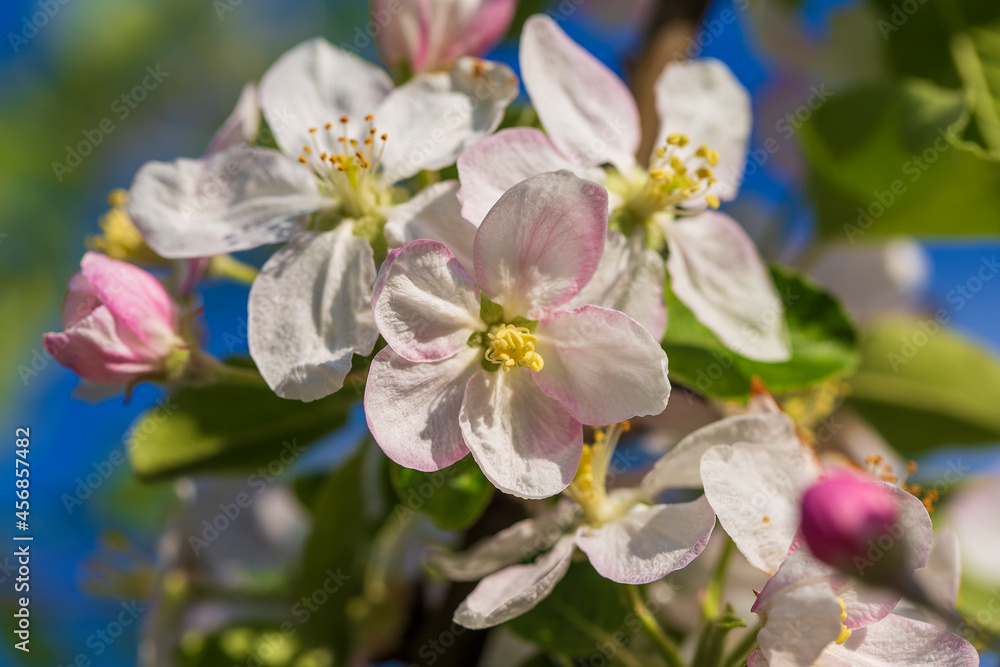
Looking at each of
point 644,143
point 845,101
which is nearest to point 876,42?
point 845,101

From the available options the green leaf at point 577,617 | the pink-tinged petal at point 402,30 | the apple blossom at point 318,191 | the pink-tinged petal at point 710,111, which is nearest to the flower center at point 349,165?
the apple blossom at point 318,191

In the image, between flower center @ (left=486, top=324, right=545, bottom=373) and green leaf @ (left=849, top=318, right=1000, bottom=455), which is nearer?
flower center @ (left=486, top=324, right=545, bottom=373)

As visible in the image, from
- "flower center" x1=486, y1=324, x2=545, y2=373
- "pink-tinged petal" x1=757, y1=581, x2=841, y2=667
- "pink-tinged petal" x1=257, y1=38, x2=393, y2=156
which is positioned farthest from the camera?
A: "pink-tinged petal" x1=257, y1=38, x2=393, y2=156

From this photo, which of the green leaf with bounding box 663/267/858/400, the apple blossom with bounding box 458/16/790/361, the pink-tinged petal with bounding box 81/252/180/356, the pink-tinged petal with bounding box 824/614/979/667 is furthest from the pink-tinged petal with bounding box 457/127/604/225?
the pink-tinged petal with bounding box 824/614/979/667

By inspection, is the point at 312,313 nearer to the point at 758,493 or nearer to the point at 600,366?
the point at 600,366

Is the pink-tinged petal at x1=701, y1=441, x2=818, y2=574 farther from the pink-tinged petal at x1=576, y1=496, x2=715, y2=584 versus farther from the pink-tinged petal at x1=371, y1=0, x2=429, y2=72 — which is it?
the pink-tinged petal at x1=371, y1=0, x2=429, y2=72

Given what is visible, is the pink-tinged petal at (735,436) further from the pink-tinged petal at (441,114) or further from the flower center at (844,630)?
the pink-tinged petal at (441,114)
